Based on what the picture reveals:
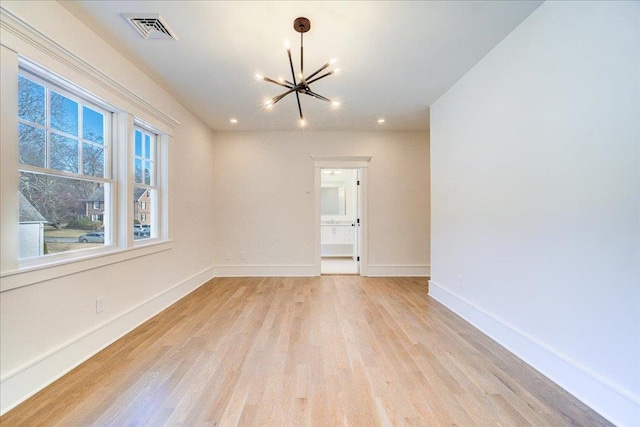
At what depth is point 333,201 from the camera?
7941 millimetres

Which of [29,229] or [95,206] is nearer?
[29,229]

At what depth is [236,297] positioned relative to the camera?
372 centimetres

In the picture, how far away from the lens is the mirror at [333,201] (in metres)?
7.90

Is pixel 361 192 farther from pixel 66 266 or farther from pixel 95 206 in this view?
pixel 66 266

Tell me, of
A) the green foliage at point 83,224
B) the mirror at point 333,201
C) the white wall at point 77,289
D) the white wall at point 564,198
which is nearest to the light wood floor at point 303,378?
the white wall at point 77,289

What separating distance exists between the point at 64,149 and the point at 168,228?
4.99 ft

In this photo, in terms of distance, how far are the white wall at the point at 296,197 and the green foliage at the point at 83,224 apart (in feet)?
8.41

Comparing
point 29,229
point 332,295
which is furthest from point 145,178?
point 332,295

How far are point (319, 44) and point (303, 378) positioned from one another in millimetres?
2707

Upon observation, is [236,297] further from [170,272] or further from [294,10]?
[294,10]

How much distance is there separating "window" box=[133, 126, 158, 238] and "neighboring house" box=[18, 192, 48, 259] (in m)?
1.09

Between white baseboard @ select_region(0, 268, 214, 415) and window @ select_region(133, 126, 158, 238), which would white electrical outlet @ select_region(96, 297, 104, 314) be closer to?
white baseboard @ select_region(0, 268, 214, 415)

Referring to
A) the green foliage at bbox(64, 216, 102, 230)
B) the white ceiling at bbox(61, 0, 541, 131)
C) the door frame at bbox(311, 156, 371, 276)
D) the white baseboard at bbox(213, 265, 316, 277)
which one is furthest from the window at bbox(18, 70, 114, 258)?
→ the door frame at bbox(311, 156, 371, 276)

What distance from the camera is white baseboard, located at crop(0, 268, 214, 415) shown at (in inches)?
62.7
